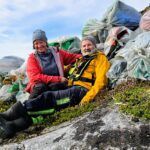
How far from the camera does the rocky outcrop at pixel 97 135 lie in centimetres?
597

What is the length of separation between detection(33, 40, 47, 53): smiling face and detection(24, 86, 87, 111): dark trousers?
103cm

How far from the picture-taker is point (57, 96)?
8000mm

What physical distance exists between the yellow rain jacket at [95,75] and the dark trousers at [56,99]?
0.57 feet

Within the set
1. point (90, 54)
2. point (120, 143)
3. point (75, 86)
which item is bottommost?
point (120, 143)

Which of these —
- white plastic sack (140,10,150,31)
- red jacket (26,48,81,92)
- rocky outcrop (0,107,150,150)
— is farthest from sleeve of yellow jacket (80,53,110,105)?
white plastic sack (140,10,150,31)

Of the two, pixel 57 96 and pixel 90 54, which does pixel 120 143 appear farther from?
pixel 90 54

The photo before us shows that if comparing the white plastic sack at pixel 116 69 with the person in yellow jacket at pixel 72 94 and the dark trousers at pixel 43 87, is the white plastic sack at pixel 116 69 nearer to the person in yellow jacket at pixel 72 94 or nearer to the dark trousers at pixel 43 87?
the person in yellow jacket at pixel 72 94

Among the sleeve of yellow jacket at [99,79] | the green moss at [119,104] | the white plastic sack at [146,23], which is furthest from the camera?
the white plastic sack at [146,23]

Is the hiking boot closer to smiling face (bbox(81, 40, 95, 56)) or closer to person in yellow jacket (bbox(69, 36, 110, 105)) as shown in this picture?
person in yellow jacket (bbox(69, 36, 110, 105))

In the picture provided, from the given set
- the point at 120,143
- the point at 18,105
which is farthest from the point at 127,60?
the point at 120,143

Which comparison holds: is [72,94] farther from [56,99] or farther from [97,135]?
[97,135]

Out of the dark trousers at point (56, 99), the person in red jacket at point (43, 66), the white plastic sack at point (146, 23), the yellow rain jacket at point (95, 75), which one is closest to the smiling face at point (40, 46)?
the person in red jacket at point (43, 66)

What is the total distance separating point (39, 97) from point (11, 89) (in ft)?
9.84

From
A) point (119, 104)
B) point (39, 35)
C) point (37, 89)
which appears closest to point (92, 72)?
point (37, 89)
